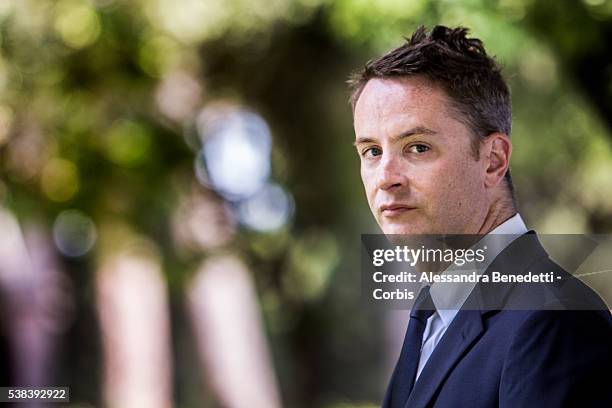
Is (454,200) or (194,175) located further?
(194,175)

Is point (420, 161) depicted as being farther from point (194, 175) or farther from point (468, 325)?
point (194, 175)

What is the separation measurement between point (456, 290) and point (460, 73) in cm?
49

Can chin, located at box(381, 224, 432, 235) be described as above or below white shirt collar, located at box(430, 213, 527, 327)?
above

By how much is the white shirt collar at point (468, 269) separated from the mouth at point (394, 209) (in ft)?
0.62

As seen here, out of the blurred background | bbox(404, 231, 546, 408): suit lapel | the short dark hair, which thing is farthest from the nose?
the blurred background

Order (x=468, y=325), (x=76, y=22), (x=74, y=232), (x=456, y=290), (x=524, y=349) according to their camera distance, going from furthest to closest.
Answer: (x=74, y=232)
(x=76, y=22)
(x=456, y=290)
(x=468, y=325)
(x=524, y=349)

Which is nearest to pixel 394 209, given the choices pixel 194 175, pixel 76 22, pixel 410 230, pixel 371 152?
pixel 410 230

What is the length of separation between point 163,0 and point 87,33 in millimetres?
888

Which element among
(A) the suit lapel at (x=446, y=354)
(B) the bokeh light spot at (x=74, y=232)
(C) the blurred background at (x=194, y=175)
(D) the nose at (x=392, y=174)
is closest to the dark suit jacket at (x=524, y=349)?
(A) the suit lapel at (x=446, y=354)

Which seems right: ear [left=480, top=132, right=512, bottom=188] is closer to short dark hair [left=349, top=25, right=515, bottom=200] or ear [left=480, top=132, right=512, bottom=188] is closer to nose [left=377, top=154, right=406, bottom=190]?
short dark hair [left=349, top=25, right=515, bottom=200]

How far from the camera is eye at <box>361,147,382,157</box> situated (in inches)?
85.0

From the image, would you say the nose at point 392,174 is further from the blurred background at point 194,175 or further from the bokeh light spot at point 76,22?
the bokeh light spot at point 76,22

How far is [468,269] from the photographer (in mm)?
2145

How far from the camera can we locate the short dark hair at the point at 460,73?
2.09 m
